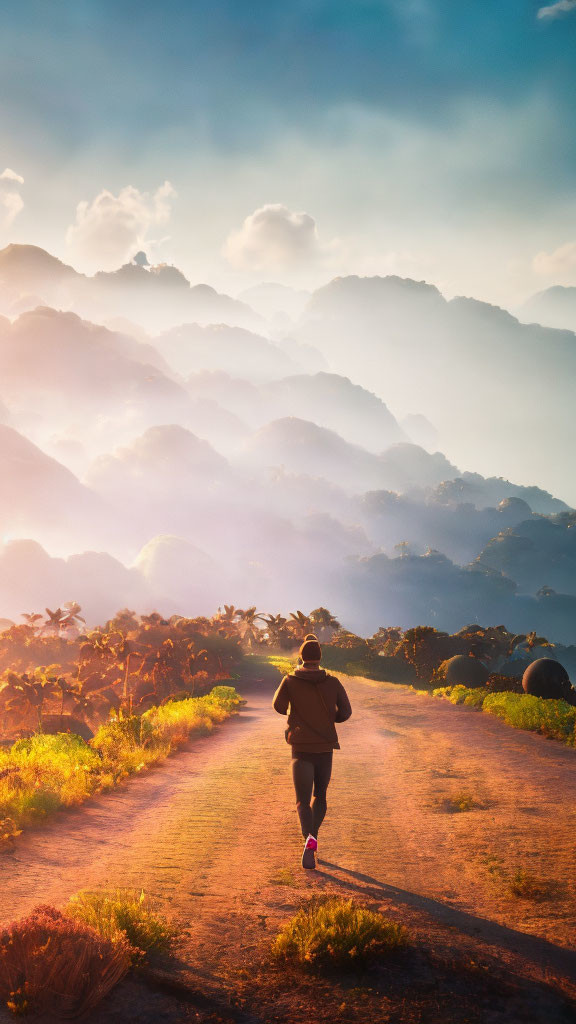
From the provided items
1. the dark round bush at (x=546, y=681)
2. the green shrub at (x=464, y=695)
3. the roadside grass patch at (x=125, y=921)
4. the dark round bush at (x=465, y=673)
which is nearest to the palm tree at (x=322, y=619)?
the dark round bush at (x=465, y=673)

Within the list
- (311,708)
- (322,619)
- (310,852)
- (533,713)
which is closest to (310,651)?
(311,708)

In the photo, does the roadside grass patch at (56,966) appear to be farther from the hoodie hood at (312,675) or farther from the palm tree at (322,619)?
the palm tree at (322,619)

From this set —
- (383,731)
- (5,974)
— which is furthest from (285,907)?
(383,731)

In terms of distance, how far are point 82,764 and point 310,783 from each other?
9064 mm

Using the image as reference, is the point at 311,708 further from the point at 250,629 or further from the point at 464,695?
the point at 250,629

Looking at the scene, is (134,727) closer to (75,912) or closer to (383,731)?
(383,731)

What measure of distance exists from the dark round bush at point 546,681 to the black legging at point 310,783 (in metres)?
26.0

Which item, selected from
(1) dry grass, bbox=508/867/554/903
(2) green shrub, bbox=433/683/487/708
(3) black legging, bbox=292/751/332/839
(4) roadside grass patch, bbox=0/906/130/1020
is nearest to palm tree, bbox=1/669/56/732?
(2) green shrub, bbox=433/683/487/708

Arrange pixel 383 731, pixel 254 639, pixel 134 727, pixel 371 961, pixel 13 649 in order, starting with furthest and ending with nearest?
1. pixel 254 639
2. pixel 13 649
3. pixel 383 731
4. pixel 134 727
5. pixel 371 961

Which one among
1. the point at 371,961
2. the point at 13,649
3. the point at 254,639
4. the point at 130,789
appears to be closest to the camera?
the point at 371,961

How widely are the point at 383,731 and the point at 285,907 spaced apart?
17176mm

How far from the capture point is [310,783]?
7227 millimetres

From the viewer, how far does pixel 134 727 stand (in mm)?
17672

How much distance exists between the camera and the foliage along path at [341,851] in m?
5.64
